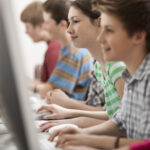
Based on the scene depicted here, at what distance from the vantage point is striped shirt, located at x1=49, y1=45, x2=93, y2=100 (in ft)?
6.18

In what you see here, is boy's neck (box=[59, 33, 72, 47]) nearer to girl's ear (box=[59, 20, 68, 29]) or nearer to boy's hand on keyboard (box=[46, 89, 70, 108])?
girl's ear (box=[59, 20, 68, 29])

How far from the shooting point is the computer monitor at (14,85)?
54 centimetres

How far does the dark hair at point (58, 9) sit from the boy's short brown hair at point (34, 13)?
61 cm

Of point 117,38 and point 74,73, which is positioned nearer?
point 117,38

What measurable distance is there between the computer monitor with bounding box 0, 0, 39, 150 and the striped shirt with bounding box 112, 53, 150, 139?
0.33 metres

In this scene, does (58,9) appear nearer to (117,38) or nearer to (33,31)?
(33,31)

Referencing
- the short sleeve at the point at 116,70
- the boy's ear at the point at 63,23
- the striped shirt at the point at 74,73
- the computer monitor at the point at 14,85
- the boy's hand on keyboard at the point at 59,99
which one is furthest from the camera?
the boy's ear at the point at 63,23

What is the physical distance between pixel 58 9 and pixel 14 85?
146 cm

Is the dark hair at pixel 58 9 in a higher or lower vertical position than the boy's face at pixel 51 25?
higher

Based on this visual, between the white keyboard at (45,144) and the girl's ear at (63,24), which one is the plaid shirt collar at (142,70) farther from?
the girl's ear at (63,24)

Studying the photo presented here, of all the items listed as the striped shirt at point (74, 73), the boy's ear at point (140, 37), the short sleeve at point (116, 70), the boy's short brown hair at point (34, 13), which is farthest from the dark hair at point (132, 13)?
the boy's short brown hair at point (34, 13)

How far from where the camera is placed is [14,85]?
1.85ft

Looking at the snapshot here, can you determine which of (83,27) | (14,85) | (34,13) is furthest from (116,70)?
(34,13)

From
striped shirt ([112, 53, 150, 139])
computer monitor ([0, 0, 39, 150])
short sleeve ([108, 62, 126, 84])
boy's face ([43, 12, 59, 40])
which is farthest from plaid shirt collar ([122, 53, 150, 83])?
boy's face ([43, 12, 59, 40])
